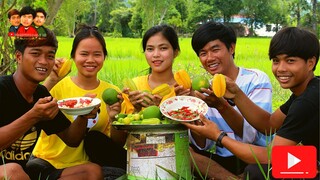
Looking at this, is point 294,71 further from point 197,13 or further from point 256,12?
point 256,12

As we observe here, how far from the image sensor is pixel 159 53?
373cm

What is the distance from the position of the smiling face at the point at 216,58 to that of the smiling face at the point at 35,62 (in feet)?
3.53

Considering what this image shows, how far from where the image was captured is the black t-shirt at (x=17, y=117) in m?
3.09

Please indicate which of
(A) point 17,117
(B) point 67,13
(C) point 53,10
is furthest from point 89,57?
(B) point 67,13

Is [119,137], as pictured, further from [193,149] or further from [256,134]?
[256,134]

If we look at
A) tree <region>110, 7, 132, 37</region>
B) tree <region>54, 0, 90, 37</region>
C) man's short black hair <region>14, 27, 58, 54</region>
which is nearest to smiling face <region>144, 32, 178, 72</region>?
man's short black hair <region>14, 27, 58, 54</region>

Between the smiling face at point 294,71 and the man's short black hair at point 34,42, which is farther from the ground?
the man's short black hair at point 34,42

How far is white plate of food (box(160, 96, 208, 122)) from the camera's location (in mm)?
3004

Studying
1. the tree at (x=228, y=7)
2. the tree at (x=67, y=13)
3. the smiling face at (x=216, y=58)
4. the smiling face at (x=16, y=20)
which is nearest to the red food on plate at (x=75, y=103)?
the smiling face at (x=16, y=20)

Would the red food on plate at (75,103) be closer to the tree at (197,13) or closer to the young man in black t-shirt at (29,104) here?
the young man in black t-shirt at (29,104)

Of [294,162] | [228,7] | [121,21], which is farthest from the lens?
[228,7]

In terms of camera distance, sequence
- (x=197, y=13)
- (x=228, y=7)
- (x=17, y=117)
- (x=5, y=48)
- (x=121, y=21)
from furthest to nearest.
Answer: (x=228, y=7), (x=121, y=21), (x=197, y=13), (x=5, y=48), (x=17, y=117)

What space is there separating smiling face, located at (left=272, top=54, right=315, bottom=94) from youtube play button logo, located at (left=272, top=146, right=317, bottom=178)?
47cm

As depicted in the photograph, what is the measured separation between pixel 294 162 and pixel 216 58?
1.20 meters
